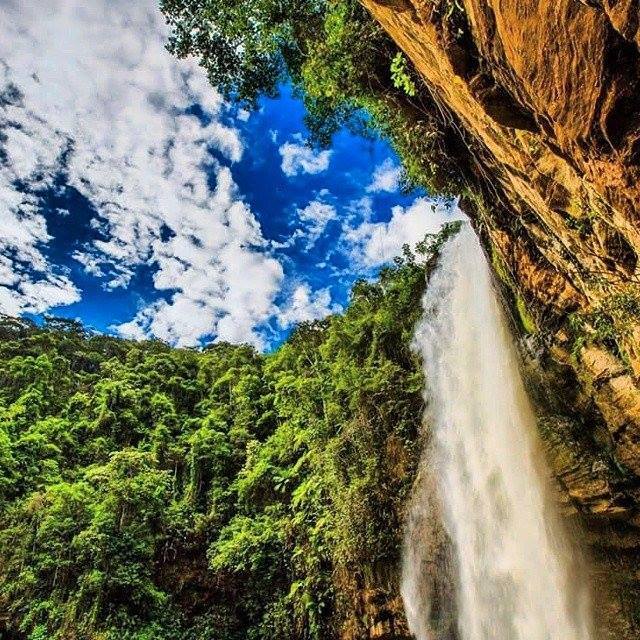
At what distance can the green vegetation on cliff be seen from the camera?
13.1 m

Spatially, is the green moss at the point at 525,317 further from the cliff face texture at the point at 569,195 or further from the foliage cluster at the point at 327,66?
the foliage cluster at the point at 327,66

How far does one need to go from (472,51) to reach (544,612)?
10865mm

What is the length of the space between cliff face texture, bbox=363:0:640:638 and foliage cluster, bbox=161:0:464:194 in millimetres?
695

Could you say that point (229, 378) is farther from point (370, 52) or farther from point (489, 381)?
point (370, 52)

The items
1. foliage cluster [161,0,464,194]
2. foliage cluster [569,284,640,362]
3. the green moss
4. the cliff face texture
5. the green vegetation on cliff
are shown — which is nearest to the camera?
the cliff face texture

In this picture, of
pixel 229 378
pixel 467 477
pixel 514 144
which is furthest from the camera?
pixel 229 378

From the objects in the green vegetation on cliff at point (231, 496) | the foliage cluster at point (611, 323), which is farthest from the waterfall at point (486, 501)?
the foliage cluster at point (611, 323)

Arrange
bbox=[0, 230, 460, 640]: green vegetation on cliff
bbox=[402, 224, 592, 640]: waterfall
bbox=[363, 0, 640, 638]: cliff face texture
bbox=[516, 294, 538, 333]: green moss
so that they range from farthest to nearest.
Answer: bbox=[0, 230, 460, 640]: green vegetation on cliff → bbox=[516, 294, 538, 333]: green moss → bbox=[402, 224, 592, 640]: waterfall → bbox=[363, 0, 640, 638]: cliff face texture

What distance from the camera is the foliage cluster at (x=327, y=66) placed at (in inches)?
315

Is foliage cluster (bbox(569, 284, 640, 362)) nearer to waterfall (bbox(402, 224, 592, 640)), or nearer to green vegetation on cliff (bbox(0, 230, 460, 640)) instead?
waterfall (bbox(402, 224, 592, 640))

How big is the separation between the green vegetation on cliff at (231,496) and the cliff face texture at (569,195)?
492cm

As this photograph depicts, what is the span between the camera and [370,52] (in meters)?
8.10

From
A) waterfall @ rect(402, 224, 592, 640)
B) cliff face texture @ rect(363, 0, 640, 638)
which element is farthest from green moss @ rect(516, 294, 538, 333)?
waterfall @ rect(402, 224, 592, 640)

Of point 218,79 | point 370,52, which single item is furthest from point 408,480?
point 218,79
